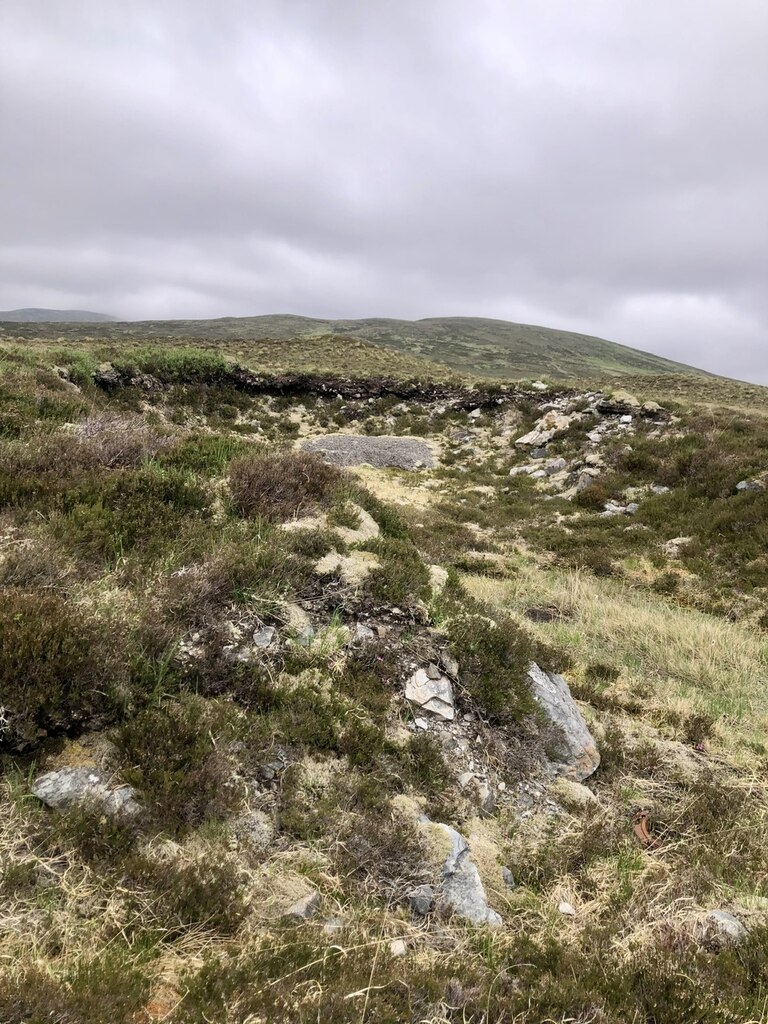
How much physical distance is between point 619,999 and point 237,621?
387 centimetres

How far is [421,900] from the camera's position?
3566 mm

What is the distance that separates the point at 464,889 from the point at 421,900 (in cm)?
35

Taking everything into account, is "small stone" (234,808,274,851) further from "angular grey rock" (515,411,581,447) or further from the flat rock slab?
"angular grey rock" (515,411,581,447)

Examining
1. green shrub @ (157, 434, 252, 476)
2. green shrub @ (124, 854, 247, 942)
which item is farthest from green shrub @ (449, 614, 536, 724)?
green shrub @ (157, 434, 252, 476)

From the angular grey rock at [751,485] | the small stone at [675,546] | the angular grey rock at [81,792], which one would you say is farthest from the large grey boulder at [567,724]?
the angular grey rock at [751,485]

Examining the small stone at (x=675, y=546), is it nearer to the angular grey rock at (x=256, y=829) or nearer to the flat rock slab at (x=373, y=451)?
the flat rock slab at (x=373, y=451)

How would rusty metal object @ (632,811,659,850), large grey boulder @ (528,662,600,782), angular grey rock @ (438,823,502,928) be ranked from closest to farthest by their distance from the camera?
1. angular grey rock @ (438,823,502,928)
2. rusty metal object @ (632,811,659,850)
3. large grey boulder @ (528,662,600,782)

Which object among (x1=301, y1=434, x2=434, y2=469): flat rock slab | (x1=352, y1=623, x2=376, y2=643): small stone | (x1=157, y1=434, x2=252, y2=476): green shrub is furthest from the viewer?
(x1=301, y1=434, x2=434, y2=469): flat rock slab

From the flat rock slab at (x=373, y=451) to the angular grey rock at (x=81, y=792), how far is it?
2204 centimetres

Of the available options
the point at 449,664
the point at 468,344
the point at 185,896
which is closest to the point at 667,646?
the point at 449,664

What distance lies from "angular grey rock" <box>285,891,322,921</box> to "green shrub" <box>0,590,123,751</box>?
72.6 inches

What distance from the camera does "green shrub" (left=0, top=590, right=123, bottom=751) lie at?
3.52 metres

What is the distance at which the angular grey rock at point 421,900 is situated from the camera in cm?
354

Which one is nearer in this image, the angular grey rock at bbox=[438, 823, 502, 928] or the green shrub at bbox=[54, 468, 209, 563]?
the angular grey rock at bbox=[438, 823, 502, 928]
